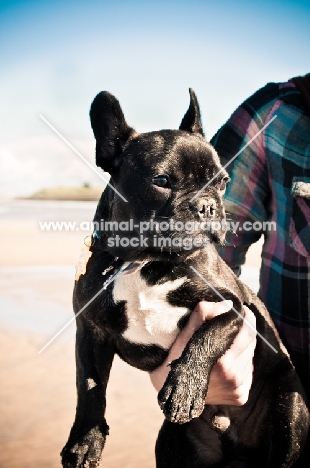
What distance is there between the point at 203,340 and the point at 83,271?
2.30 ft

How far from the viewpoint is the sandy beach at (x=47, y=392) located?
3.63m

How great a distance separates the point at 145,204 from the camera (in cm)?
244

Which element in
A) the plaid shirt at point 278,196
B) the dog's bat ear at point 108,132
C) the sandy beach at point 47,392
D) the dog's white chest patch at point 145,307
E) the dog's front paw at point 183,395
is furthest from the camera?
the sandy beach at point 47,392

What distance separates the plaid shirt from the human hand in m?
0.43

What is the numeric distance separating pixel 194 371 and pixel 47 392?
2740mm

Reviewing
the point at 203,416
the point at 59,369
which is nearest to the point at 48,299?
the point at 59,369

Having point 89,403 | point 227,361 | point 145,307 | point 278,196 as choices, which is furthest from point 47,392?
point 278,196

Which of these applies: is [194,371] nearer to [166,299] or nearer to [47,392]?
[166,299]

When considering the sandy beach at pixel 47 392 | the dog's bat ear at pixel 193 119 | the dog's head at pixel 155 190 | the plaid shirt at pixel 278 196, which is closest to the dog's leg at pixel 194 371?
the dog's head at pixel 155 190

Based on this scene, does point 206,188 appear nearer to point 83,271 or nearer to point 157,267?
point 157,267

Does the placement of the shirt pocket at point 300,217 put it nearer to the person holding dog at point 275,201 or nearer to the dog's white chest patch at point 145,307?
the person holding dog at point 275,201

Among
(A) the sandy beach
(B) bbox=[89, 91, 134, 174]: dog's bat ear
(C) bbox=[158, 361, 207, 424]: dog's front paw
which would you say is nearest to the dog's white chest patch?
(C) bbox=[158, 361, 207, 424]: dog's front paw

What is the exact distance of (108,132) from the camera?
272 cm

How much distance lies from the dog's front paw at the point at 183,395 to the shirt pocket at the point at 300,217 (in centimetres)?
97
